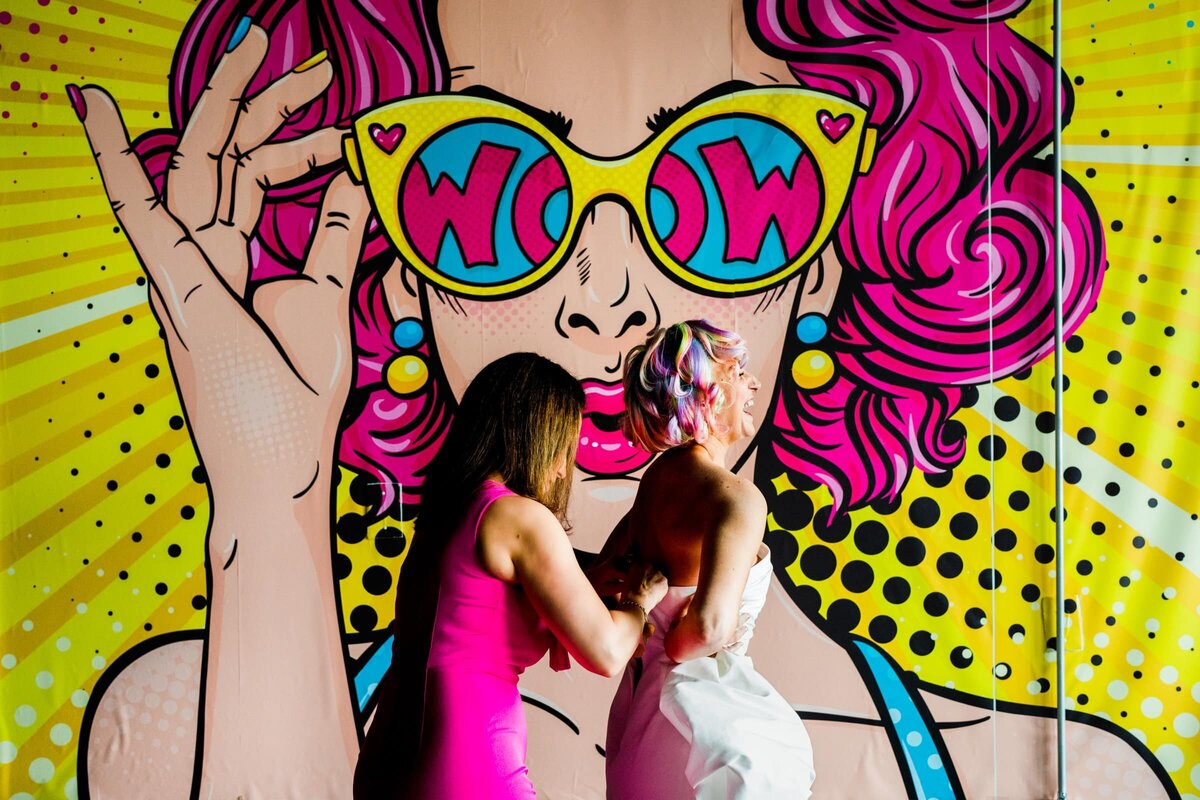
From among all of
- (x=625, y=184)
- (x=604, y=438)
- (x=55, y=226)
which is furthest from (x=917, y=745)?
(x=55, y=226)

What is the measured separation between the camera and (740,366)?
234 centimetres

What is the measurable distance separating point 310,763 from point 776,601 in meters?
1.75

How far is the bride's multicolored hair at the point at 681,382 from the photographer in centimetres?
225

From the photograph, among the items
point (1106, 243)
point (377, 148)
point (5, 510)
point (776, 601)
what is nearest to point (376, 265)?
point (377, 148)

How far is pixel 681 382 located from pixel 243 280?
2.09m

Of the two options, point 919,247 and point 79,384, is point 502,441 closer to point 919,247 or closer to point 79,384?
point 919,247

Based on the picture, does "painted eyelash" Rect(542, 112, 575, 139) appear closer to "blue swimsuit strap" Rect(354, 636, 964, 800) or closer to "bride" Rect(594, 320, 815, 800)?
"bride" Rect(594, 320, 815, 800)

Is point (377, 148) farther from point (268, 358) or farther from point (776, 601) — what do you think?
point (776, 601)

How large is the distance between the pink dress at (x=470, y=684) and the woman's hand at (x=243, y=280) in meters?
1.93

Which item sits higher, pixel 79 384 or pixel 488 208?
pixel 488 208

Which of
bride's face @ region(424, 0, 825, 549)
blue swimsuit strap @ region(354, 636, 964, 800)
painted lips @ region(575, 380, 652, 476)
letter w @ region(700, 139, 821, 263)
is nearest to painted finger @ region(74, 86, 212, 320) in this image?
bride's face @ region(424, 0, 825, 549)

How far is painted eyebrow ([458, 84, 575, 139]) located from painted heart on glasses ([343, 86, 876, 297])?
0.05 feet

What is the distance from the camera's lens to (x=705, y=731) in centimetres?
207

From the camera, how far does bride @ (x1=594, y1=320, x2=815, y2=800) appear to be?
80.5 inches
